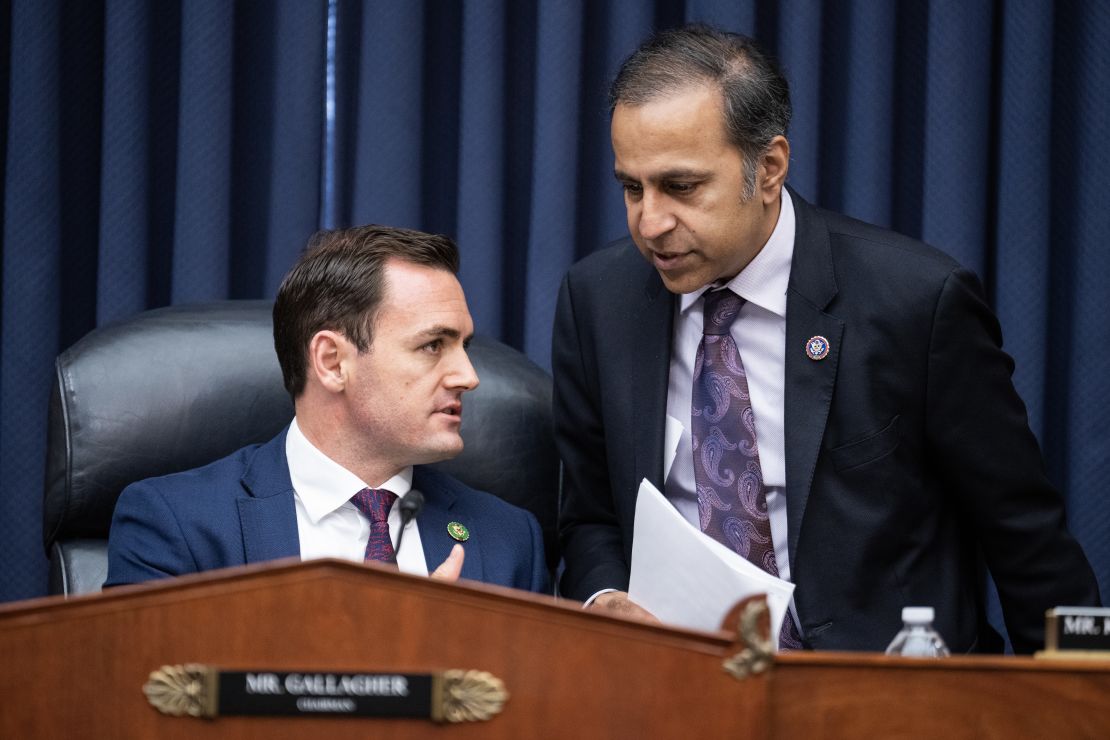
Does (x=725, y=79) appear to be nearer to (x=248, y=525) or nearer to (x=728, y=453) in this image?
(x=728, y=453)

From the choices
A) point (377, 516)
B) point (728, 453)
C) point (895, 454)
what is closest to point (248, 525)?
point (377, 516)

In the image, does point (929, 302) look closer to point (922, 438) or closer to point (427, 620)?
point (922, 438)

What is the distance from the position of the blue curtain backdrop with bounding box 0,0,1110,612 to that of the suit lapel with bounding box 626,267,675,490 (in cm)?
65

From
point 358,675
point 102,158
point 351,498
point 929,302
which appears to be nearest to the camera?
point 358,675

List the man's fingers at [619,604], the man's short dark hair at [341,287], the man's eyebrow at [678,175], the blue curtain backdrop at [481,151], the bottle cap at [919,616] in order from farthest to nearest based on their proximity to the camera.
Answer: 1. the blue curtain backdrop at [481,151]
2. the man's short dark hair at [341,287]
3. the man's eyebrow at [678,175]
4. the man's fingers at [619,604]
5. the bottle cap at [919,616]

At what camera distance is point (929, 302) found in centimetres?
174

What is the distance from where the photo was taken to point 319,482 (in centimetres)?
185

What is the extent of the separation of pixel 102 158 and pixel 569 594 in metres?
1.30

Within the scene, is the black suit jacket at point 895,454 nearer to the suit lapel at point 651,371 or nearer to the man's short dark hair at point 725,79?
the suit lapel at point 651,371

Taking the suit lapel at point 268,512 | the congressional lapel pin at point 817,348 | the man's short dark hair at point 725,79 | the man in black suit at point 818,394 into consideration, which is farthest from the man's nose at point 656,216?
the suit lapel at point 268,512

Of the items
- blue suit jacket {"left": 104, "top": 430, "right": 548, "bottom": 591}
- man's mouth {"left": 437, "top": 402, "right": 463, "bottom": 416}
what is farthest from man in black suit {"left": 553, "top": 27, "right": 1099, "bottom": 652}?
man's mouth {"left": 437, "top": 402, "right": 463, "bottom": 416}

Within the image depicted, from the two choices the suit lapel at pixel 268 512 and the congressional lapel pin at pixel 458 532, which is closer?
Answer: the suit lapel at pixel 268 512

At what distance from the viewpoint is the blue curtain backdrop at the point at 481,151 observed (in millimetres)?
2486

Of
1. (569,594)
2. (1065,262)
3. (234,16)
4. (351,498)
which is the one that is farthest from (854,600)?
(234,16)
